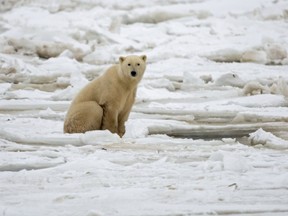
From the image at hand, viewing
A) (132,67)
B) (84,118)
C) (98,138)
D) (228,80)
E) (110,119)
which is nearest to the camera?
(98,138)

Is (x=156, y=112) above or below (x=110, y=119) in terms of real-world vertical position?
below

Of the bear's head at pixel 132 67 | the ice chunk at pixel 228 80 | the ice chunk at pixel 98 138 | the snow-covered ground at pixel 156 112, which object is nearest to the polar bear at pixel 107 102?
the bear's head at pixel 132 67

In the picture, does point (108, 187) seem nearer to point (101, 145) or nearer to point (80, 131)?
point (101, 145)

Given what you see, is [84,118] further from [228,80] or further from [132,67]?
[228,80]

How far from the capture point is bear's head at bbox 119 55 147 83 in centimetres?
576

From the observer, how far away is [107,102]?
563 cm

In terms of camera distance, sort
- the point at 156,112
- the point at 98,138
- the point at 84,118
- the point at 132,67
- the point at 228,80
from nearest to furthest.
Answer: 1. the point at 98,138
2. the point at 84,118
3. the point at 132,67
4. the point at 156,112
5. the point at 228,80

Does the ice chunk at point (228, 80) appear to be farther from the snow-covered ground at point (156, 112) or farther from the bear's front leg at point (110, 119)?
the bear's front leg at point (110, 119)

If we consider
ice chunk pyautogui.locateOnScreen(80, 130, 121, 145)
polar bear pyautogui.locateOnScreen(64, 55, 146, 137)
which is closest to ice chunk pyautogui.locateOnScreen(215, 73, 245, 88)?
polar bear pyautogui.locateOnScreen(64, 55, 146, 137)

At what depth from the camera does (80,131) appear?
546 cm

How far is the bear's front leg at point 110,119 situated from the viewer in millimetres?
5605

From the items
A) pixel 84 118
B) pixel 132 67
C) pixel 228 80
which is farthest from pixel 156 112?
pixel 228 80

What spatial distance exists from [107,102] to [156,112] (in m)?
1.41

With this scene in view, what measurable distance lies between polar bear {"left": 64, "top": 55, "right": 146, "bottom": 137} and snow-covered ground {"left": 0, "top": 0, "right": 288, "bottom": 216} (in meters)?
0.22
